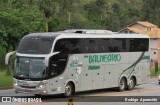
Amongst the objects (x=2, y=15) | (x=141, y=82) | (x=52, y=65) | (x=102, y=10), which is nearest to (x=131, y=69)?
(x=141, y=82)

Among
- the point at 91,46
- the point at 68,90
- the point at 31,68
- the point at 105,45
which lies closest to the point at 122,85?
the point at 105,45

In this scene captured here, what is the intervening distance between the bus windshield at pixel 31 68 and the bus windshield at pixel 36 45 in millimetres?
443

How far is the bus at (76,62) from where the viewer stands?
2138 cm

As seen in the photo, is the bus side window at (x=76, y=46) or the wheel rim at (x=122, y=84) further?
the wheel rim at (x=122, y=84)

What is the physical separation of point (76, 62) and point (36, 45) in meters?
2.49

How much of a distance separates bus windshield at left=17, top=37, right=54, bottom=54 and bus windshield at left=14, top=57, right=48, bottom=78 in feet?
1.45

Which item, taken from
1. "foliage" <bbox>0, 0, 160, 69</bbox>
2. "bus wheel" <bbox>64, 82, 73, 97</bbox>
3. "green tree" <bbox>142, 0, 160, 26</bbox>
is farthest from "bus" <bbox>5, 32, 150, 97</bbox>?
"green tree" <bbox>142, 0, 160, 26</bbox>

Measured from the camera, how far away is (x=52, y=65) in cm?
2155

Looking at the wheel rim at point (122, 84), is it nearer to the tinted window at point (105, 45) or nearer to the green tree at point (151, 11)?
the tinted window at point (105, 45)

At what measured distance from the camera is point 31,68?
70.2 feet

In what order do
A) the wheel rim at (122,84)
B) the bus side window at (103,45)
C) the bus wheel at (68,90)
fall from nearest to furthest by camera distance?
the bus wheel at (68,90) < the bus side window at (103,45) < the wheel rim at (122,84)

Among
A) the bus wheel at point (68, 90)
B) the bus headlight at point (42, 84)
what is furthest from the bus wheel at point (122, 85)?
the bus headlight at point (42, 84)

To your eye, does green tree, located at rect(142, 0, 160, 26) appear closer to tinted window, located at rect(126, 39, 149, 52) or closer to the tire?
tinted window, located at rect(126, 39, 149, 52)

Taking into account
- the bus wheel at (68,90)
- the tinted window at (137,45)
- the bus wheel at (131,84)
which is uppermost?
the tinted window at (137,45)
